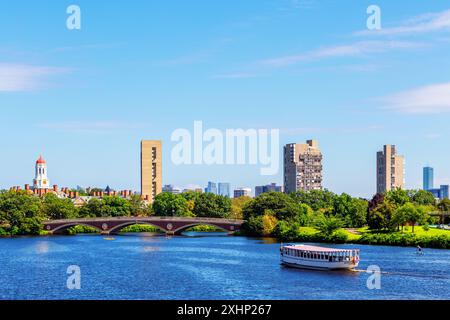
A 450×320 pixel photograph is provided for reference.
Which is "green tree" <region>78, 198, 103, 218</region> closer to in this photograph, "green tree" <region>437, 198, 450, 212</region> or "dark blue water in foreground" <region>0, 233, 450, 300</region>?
"dark blue water in foreground" <region>0, 233, 450, 300</region>

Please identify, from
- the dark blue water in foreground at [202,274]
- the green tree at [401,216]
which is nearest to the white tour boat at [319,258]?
the dark blue water in foreground at [202,274]

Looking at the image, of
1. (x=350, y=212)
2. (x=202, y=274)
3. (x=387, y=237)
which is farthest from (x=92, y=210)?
(x=202, y=274)

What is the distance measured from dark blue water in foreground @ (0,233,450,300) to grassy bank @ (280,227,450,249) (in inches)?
209

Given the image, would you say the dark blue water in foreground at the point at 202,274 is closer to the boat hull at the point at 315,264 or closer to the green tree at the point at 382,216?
the boat hull at the point at 315,264

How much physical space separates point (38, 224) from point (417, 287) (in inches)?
4322

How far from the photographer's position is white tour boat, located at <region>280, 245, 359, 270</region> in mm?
86625

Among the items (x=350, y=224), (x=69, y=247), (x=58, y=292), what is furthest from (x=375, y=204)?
(x=58, y=292)

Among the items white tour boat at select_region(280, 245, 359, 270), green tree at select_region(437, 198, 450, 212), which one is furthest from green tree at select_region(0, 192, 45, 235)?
green tree at select_region(437, 198, 450, 212)

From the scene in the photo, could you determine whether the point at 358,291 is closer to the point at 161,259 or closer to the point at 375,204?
the point at 161,259

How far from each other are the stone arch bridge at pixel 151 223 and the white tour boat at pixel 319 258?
65.6 metres

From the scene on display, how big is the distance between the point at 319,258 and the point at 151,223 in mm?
78574

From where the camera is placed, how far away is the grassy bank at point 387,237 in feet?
379
